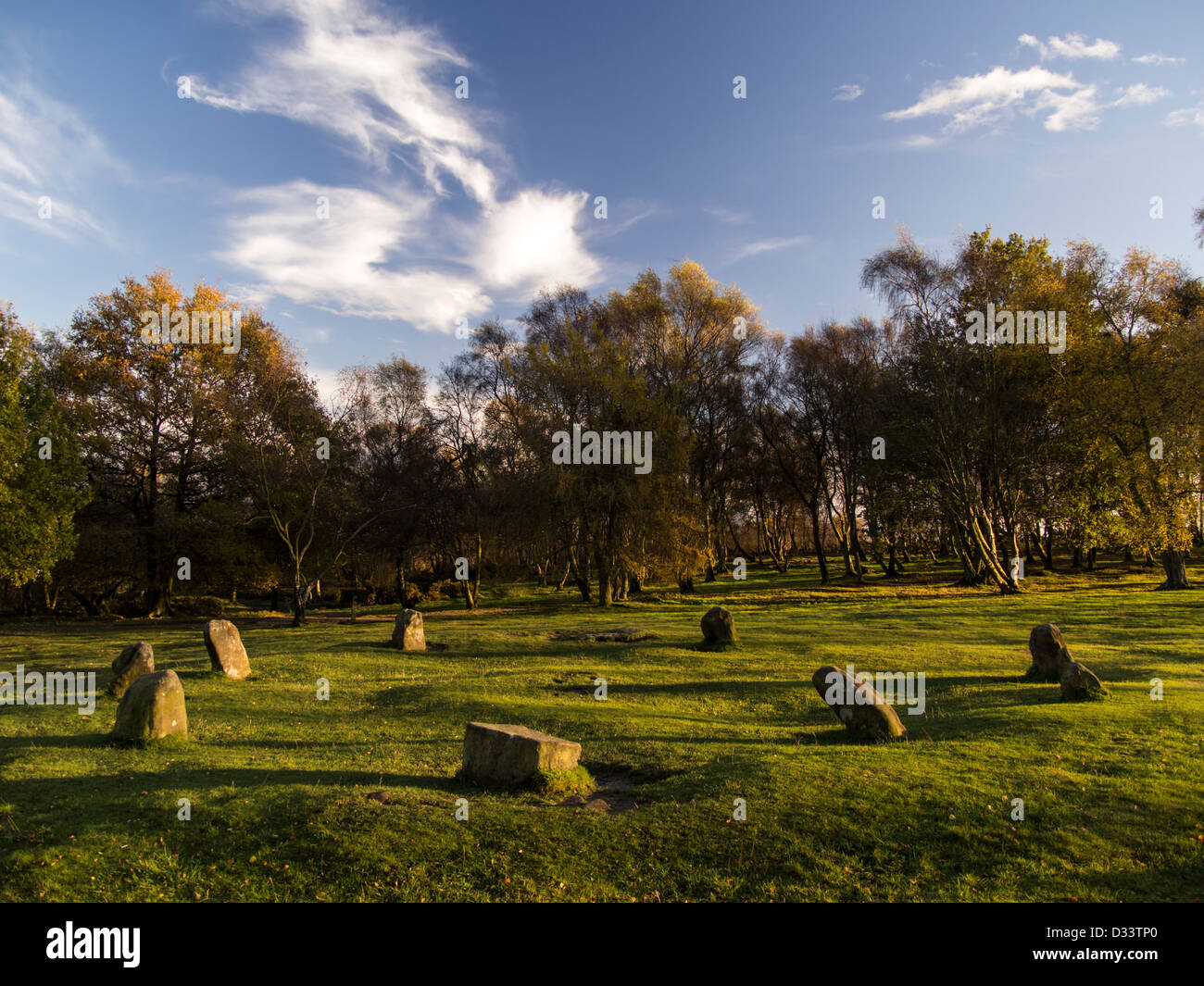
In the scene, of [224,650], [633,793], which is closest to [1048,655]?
[633,793]

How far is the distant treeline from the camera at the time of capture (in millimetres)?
35000

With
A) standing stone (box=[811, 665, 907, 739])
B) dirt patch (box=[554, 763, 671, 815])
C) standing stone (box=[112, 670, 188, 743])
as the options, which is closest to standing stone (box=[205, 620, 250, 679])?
standing stone (box=[112, 670, 188, 743])

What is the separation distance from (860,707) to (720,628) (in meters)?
10.0

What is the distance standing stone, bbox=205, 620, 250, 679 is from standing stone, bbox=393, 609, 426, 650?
17.8ft

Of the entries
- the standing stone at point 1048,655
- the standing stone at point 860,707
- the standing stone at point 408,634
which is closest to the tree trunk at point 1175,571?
the standing stone at point 1048,655

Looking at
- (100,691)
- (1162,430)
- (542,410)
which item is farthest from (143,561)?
(1162,430)

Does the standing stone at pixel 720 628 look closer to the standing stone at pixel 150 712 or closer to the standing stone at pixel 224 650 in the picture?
the standing stone at pixel 224 650

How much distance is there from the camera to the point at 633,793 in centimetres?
880

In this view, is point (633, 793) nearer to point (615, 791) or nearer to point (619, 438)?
point (615, 791)

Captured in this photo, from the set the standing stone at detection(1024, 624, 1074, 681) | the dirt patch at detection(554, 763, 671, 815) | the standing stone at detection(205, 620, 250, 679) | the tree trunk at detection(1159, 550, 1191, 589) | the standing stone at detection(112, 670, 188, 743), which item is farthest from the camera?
the tree trunk at detection(1159, 550, 1191, 589)

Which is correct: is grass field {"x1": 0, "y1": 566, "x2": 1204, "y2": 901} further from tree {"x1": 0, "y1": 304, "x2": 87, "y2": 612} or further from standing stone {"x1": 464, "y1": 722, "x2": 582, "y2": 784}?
tree {"x1": 0, "y1": 304, "x2": 87, "y2": 612}

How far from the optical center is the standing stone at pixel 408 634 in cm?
2242

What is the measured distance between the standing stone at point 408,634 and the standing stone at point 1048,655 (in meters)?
17.3
